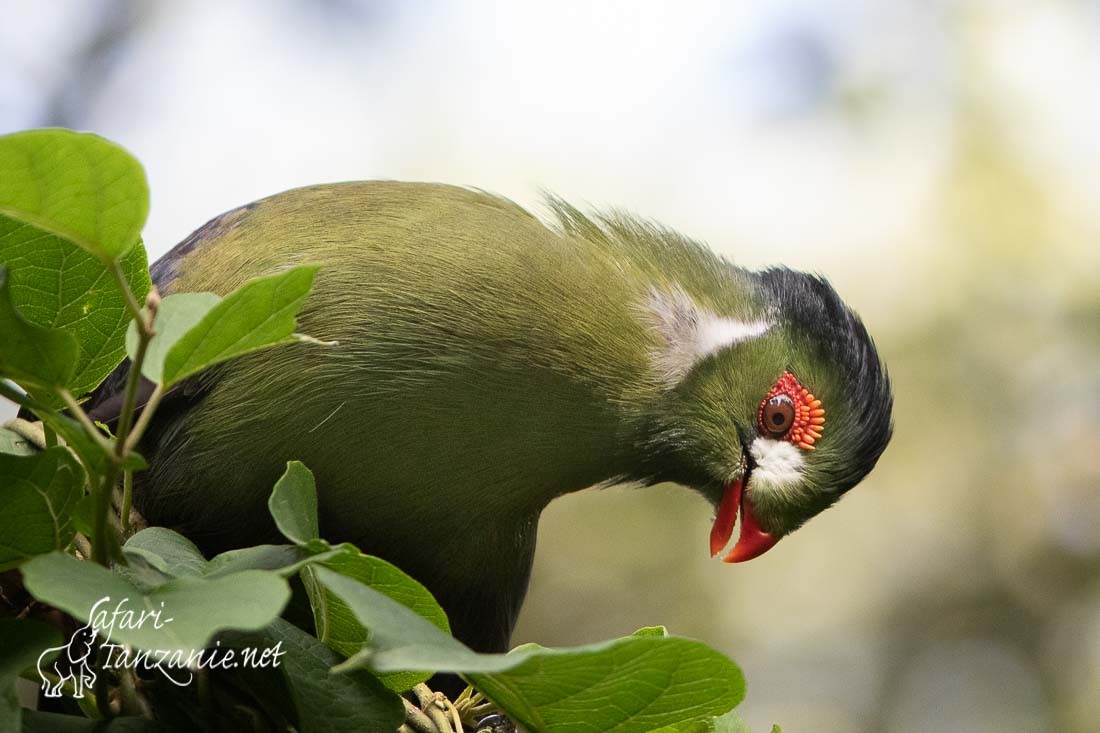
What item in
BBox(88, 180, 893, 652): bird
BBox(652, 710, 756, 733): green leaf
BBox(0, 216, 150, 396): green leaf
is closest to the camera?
BBox(0, 216, 150, 396): green leaf

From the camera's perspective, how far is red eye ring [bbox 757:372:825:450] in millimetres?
1438

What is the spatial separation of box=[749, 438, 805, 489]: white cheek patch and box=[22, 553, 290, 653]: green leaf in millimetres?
996

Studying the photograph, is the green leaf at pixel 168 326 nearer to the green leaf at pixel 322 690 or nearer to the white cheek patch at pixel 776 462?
the green leaf at pixel 322 690

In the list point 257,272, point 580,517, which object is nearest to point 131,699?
point 257,272

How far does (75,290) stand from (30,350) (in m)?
0.20

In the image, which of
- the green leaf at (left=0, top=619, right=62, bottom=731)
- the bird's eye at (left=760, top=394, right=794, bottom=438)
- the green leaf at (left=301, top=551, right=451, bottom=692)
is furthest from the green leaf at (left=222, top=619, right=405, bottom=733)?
the bird's eye at (left=760, top=394, right=794, bottom=438)

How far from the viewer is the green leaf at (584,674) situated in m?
0.53

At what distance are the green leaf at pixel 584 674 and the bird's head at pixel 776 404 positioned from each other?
0.70 m

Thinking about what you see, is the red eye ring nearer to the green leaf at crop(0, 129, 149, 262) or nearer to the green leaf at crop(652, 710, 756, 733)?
the green leaf at crop(652, 710, 756, 733)

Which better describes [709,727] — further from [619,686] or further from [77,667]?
[77,667]

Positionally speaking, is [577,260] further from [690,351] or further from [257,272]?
[257,272]

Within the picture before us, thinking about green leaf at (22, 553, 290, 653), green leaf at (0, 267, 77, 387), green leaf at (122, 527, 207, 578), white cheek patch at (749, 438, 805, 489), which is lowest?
green leaf at (122, 527, 207, 578)

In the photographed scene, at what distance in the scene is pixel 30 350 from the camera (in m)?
0.61

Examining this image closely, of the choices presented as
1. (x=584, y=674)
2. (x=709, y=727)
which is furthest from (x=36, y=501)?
(x=709, y=727)
